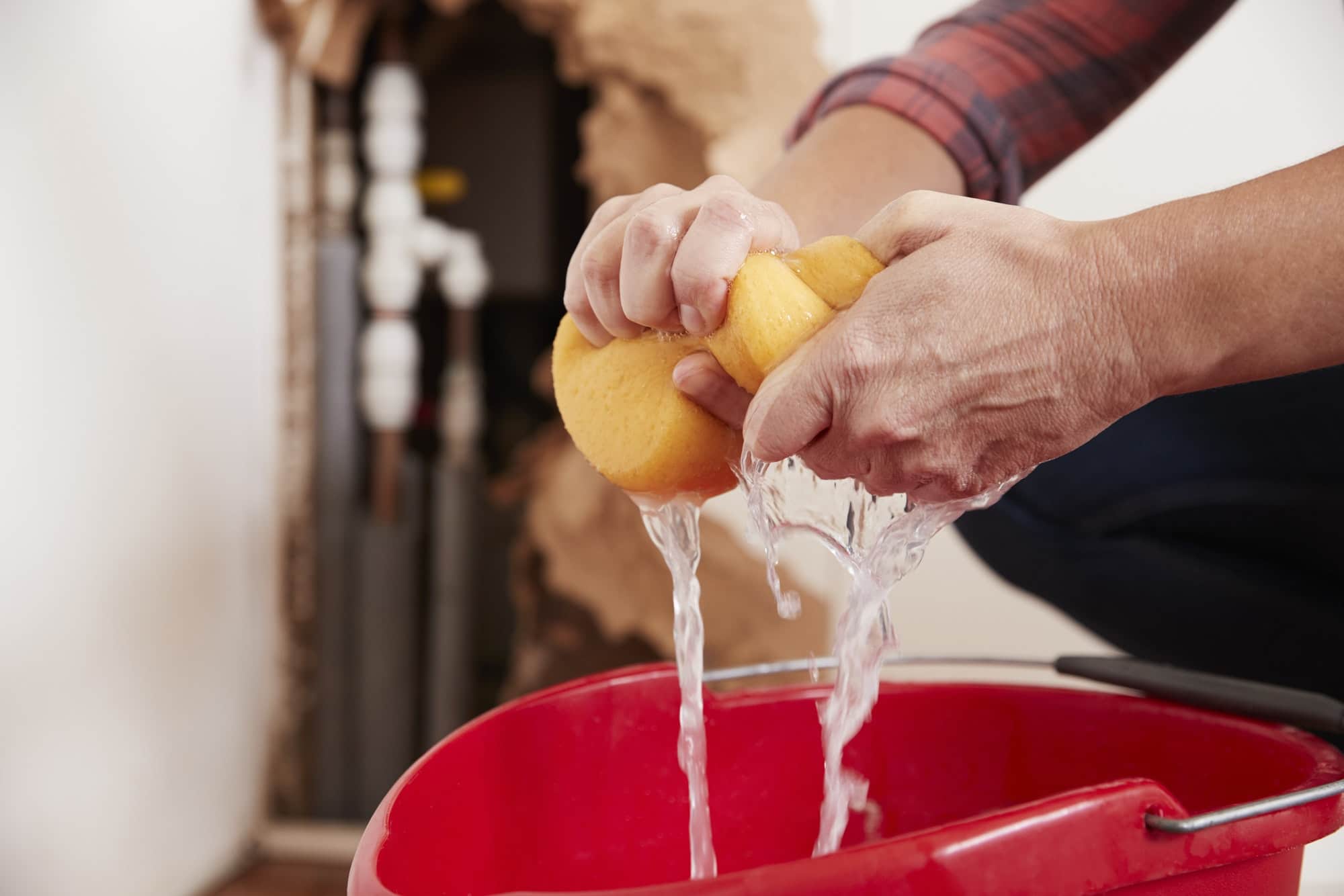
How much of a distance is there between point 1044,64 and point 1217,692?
42cm

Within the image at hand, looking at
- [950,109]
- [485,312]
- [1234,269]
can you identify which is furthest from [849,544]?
[485,312]

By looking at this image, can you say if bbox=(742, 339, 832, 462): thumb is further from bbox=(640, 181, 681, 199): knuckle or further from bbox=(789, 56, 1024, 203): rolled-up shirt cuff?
bbox=(789, 56, 1024, 203): rolled-up shirt cuff

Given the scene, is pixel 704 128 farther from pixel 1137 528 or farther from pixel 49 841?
pixel 49 841

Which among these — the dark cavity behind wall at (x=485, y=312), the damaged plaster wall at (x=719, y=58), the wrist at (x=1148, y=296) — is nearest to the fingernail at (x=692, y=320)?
the wrist at (x=1148, y=296)

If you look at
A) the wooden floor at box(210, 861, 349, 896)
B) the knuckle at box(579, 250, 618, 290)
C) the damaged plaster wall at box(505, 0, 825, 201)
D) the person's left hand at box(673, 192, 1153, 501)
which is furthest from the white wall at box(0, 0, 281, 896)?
the person's left hand at box(673, 192, 1153, 501)

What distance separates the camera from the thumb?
365mm

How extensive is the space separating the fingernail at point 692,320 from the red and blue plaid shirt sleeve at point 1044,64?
328 mm

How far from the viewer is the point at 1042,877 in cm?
32

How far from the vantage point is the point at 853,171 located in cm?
62

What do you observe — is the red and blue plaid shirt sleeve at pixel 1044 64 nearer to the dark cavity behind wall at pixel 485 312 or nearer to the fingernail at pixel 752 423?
the fingernail at pixel 752 423

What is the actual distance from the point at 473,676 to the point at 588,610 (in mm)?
171

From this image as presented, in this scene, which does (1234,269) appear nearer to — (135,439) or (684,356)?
(684,356)

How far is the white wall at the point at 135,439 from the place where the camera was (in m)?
0.68

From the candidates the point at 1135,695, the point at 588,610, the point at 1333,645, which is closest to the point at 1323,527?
the point at 1333,645
